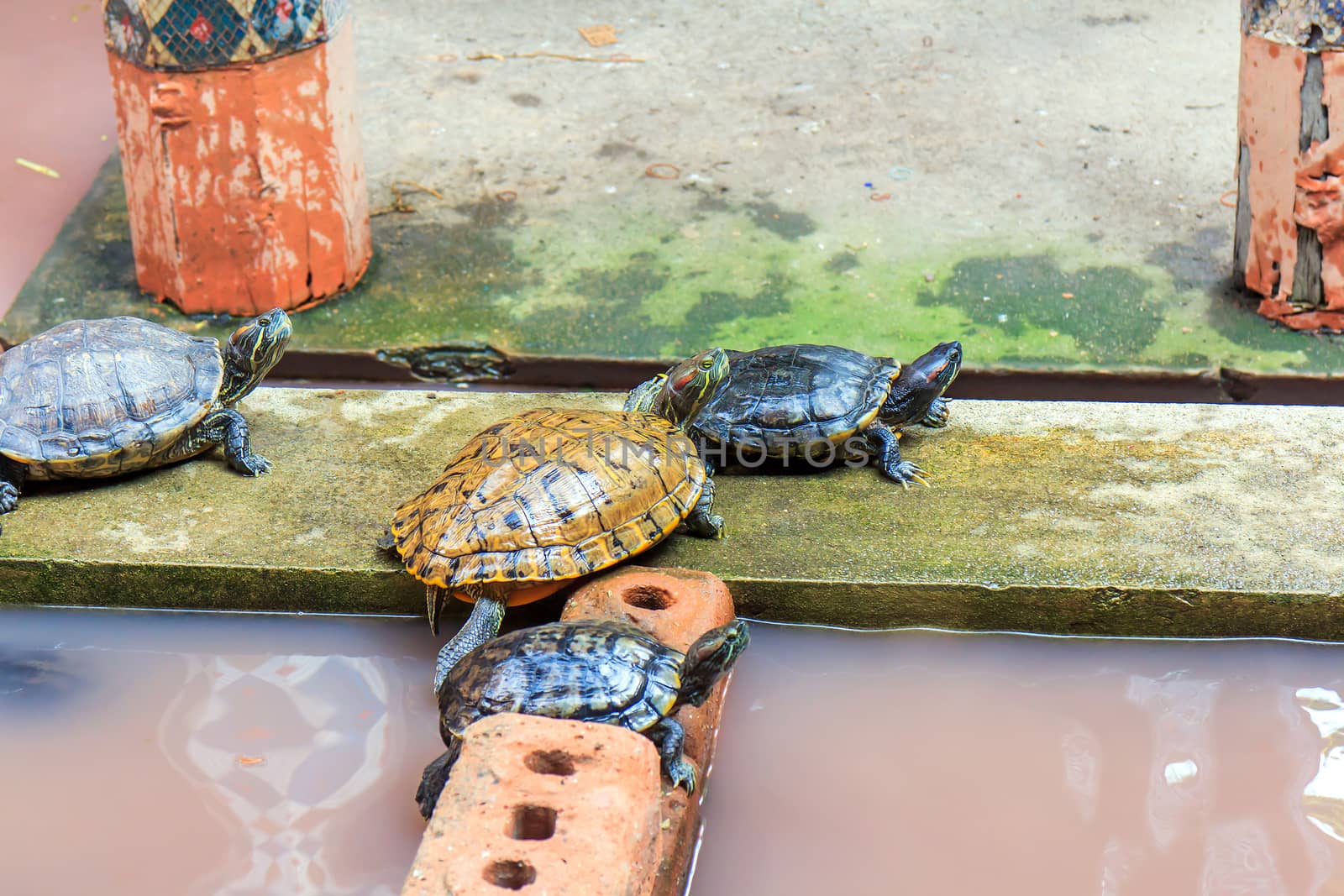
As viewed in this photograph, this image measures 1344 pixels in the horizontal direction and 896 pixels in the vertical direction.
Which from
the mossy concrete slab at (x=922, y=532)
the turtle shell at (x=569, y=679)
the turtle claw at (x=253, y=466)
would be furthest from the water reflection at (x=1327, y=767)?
the turtle claw at (x=253, y=466)

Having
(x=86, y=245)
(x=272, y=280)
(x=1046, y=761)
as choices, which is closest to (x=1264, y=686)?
(x=1046, y=761)

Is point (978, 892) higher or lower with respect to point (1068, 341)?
lower

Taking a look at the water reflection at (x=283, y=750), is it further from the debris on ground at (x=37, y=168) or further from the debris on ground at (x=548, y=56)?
the debris on ground at (x=548, y=56)

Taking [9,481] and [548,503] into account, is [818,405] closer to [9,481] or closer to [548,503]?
[548,503]

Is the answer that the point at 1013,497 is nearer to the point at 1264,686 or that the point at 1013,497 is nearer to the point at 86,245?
the point at 1264,686

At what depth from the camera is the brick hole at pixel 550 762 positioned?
9.09 feet

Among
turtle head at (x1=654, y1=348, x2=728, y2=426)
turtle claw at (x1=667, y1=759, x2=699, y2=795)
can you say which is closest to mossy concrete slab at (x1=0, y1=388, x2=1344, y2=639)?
turtle head at (x1=654, y1=348, x2=728, y2=426)

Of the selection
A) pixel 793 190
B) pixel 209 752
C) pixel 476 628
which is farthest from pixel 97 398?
pixel 793 190

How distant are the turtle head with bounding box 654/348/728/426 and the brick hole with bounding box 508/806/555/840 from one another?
1.71m

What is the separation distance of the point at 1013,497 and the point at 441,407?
6.41ft

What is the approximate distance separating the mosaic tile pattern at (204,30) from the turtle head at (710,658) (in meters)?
3.06

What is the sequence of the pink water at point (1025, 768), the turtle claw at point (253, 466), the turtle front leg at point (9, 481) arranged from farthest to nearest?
the turtle claw at point (253, 466) → the turtle front leg at point (9, 481) → the pink water at point (1025, 768)

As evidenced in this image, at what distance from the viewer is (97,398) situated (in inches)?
157

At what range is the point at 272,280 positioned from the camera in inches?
213
